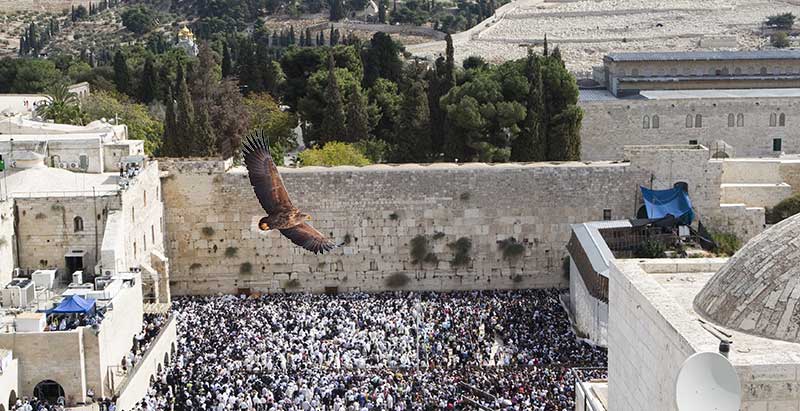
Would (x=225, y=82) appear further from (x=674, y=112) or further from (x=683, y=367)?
(x=683, y=367)

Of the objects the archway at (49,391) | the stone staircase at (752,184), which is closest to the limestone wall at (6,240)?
the archway at (49,391)

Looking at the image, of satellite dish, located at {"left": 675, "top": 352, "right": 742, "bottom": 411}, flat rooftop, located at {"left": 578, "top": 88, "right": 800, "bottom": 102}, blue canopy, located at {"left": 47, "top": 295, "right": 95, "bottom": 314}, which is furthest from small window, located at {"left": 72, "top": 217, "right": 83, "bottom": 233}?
flat rooftop, located at {"left": 578, "top": 88, "right": 800, "bottom": 102}

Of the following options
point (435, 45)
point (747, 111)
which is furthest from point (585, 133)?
point (435, 45)

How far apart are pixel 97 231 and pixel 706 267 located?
62.2 feet

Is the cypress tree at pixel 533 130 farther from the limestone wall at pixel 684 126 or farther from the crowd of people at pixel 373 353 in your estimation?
the limestone wall at pixel 684 126

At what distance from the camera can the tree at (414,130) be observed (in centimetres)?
4344

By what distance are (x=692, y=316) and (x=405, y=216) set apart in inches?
849

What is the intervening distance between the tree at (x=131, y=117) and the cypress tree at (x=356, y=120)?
7.65 m

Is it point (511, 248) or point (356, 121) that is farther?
point (356, 121)

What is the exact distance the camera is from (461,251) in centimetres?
3566

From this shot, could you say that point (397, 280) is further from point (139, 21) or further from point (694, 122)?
point (139, 21)

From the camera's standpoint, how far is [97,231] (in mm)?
31172

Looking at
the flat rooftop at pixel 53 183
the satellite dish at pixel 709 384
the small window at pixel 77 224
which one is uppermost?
the satellite dish at pixel 709 384

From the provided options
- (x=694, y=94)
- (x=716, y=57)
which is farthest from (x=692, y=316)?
(x=716, y=57)
